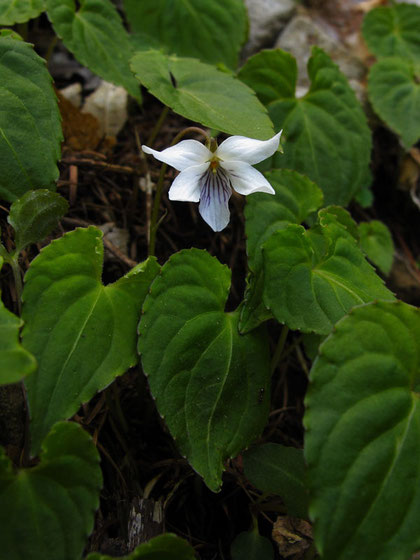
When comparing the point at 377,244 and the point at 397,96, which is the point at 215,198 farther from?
the point at 397,96

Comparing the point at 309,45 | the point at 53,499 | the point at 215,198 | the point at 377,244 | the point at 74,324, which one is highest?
the point at 215,198

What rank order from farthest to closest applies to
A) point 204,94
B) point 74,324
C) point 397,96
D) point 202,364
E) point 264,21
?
point 264,21
point 397,96
point 204,94
point 202,364
point 74,324

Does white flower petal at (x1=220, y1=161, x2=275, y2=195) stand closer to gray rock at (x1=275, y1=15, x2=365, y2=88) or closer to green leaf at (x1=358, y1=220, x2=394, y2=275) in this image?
green leaf at (x1=358, y1=220, x2=394, y2=275)

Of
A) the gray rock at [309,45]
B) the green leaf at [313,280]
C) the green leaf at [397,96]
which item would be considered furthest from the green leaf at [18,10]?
the green leaf at [397,96]

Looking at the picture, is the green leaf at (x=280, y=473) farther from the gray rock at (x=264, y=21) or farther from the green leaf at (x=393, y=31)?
the green leaf at (x=393, y=31)

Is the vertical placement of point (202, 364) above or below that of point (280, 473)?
above

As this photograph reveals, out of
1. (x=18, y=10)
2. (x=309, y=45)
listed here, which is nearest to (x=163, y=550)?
(x=18, y=10)

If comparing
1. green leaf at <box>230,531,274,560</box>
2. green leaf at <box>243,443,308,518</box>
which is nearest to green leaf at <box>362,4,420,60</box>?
green leaf at <box>243,443,308,518</box>

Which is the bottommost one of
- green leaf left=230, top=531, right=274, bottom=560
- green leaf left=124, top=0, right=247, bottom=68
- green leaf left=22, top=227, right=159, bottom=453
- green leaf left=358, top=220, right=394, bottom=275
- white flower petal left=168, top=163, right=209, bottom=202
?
green leaf left=230, top=531, right=274, bottom=560
